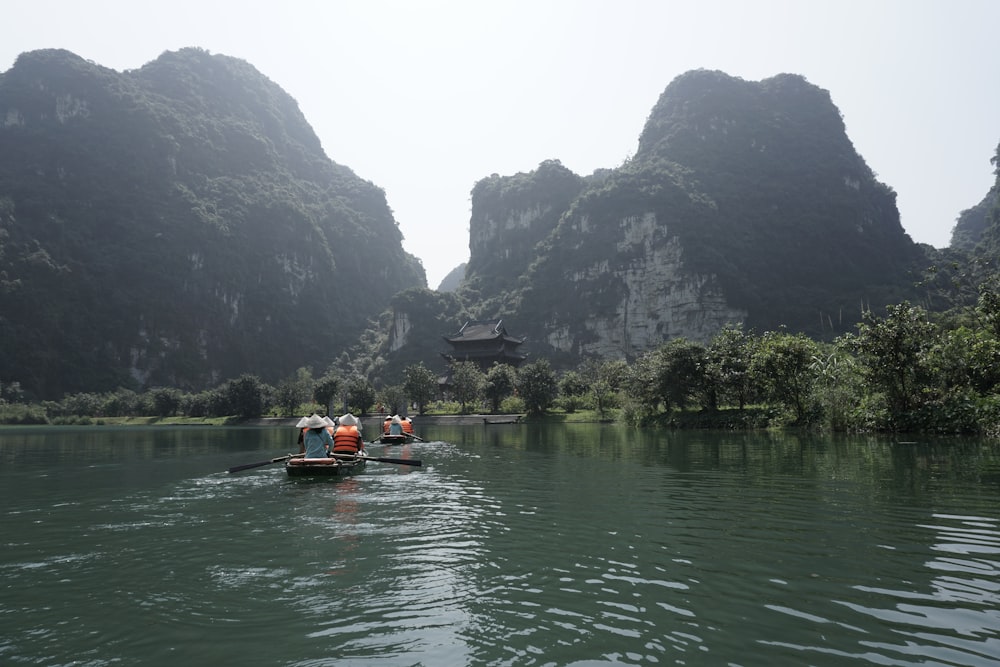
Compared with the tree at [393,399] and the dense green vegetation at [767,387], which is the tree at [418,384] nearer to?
the dense green vegetation at [767,387]

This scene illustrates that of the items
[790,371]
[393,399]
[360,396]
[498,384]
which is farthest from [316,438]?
[393,399]

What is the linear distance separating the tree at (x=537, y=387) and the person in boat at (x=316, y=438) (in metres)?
44.3

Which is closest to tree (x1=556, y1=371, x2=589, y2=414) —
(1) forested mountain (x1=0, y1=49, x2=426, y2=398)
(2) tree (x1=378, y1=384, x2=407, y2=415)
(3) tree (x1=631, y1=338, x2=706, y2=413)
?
(3) tree (x1=631, y1=338, x2=706, y2=413)

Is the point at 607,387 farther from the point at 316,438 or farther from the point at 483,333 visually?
the point at 316,438

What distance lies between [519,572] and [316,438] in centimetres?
1221

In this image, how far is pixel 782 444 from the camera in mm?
25109

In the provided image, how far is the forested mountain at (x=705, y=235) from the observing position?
12450 centimetres

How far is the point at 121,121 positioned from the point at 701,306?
565 feet

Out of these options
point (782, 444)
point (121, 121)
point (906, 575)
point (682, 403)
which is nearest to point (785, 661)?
point (906, 575)

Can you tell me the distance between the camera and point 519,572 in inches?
292

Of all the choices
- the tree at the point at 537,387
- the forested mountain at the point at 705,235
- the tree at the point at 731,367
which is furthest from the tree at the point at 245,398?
the forested mountain at the point at 705,235

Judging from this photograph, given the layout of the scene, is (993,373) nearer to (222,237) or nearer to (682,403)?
(682,403)

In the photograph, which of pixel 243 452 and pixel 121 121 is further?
pixel 121 121

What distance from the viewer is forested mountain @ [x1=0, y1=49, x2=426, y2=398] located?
12619 centimetres
